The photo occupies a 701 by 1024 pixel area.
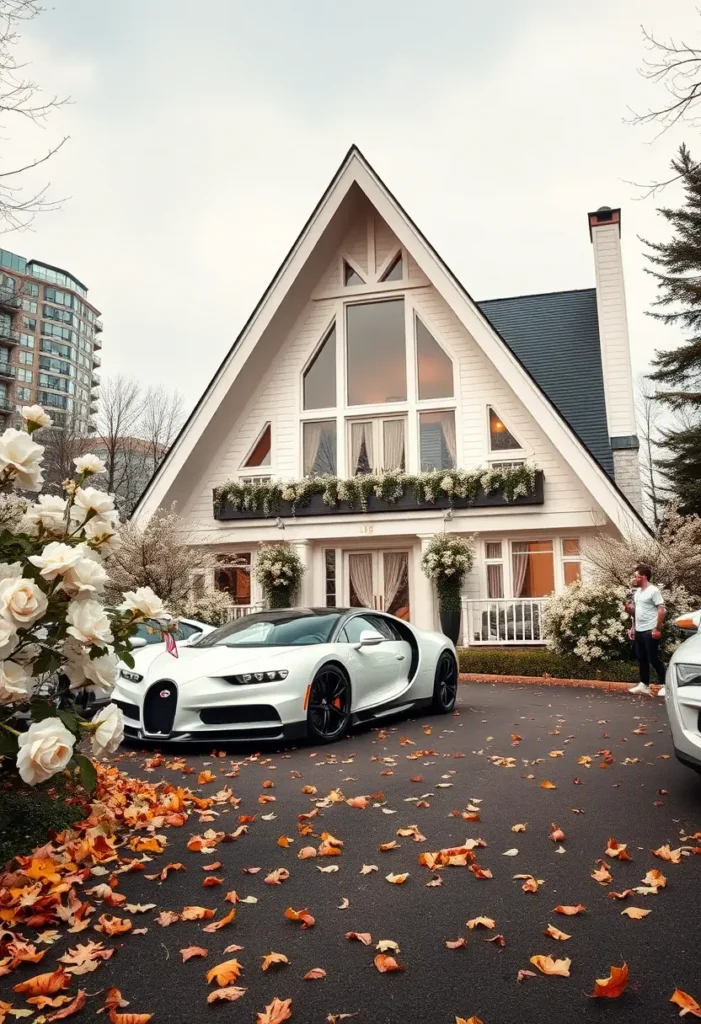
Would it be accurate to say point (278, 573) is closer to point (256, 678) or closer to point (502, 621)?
point (502, 621)

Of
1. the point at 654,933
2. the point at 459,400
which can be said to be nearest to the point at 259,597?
the point at 459,400

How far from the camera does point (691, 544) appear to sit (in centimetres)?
1577

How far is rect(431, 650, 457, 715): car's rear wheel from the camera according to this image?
10438mm

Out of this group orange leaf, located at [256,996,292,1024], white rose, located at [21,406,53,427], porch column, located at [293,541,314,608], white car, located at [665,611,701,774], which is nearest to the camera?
orange leaf, located at [256,996,292,1024]

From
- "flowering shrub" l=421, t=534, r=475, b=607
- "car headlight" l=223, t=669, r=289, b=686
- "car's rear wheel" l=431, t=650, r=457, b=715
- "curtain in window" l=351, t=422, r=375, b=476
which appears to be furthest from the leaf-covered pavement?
"curtain in window" l=351, t=422, r=375, b=476

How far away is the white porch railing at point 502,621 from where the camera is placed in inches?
727

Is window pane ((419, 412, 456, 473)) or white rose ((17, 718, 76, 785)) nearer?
white rose ((17, 718, 76, 785))

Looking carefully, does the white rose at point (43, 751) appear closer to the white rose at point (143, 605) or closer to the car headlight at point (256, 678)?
the white rose at point (143, 605)

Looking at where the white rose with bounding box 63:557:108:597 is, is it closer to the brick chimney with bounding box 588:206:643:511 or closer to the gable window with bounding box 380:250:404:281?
the brick chimney with bounding box 588:206:643:511

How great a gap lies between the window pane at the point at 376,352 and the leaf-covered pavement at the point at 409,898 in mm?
15346

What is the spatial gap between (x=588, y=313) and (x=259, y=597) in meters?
13.2

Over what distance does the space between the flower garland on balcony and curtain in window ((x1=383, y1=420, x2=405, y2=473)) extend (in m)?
0.78

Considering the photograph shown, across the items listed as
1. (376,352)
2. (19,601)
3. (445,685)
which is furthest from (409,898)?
(376,352)

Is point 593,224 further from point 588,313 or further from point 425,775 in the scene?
point 425,775
